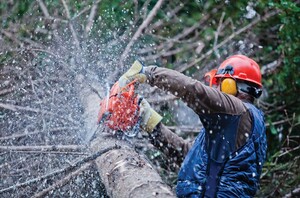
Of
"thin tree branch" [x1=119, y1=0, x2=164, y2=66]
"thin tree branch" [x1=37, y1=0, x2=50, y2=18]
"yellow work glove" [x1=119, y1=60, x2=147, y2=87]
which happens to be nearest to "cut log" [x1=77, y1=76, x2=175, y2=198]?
"yellow work glove" [x1=119, y1=60, x2=147, y2=87]

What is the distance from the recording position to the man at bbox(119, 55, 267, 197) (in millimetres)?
2994

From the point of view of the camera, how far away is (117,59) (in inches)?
218

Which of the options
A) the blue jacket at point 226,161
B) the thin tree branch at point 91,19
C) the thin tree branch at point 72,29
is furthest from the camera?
the thin tree branch at point 91,19

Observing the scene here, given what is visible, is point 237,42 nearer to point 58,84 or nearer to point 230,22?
point 230,22

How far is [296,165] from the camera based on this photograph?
5.19 m

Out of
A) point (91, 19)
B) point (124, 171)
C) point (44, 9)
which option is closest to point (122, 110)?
point (124, 171)

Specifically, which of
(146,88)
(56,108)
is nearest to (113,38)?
(146,88)

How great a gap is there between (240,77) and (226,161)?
60 centimetres

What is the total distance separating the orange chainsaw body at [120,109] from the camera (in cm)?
345

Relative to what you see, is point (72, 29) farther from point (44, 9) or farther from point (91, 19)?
point (44, 9)

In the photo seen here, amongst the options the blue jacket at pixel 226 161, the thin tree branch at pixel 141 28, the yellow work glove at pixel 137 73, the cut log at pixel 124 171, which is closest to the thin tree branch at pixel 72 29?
the thin tree branch at pixel 141 28

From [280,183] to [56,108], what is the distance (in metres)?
2.31

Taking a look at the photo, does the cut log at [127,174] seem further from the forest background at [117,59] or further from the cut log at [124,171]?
the forest background at [117,59]

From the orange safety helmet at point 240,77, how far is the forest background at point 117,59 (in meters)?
1.41
